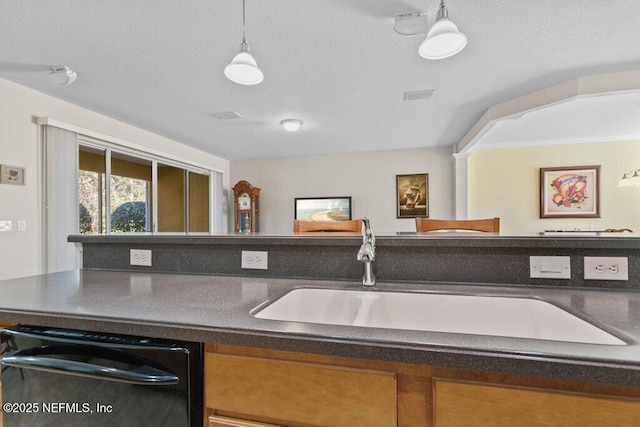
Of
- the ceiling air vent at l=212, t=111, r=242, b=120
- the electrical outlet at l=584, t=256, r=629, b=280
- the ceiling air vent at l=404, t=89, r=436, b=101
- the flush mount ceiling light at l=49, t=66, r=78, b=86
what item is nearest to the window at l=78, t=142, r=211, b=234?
the flush mount ceiling light at l=49, t=66, r=78, b=86

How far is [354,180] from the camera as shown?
18.0ft

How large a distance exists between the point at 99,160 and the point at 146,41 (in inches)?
82.5

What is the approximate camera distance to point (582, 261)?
1041mm

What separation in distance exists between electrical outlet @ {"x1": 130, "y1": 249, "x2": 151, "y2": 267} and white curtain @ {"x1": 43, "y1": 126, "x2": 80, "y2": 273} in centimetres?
215

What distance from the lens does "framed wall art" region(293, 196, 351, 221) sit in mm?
5422

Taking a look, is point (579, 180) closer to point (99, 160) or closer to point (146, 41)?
point (146, 41)

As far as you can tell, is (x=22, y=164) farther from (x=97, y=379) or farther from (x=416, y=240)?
(x=416, y=240)

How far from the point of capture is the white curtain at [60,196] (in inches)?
115

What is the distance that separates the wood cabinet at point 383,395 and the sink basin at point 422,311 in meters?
→ 0.21

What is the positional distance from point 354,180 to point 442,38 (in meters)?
4.01

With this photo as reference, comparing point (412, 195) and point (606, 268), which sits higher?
point (412, 195)

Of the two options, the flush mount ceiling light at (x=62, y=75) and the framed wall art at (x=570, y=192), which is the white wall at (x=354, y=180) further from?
the flush mount ceiling light at (x=62, y=75)

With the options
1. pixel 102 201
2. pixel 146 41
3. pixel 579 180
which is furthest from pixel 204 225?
pixel 579 180

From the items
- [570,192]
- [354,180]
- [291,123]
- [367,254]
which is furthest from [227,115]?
[570,192]
